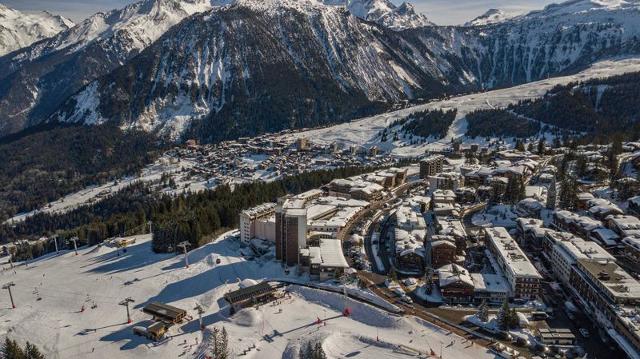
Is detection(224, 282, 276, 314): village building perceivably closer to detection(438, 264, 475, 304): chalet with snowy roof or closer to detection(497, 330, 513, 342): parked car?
detection(438, 264, 475, 304): chalet with snowy roof

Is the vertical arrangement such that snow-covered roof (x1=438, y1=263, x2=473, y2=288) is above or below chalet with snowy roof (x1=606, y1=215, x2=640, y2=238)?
below

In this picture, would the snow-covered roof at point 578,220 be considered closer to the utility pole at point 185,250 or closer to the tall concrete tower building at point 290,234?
the tall concrete tower building at point 290,234

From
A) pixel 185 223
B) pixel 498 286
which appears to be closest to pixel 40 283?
pixel 185 223

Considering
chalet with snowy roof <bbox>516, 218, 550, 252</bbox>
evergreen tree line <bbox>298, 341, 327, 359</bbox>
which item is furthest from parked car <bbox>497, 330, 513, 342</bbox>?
chalet with snowy roof <bbox>516, 218, 550, 252</bbox>

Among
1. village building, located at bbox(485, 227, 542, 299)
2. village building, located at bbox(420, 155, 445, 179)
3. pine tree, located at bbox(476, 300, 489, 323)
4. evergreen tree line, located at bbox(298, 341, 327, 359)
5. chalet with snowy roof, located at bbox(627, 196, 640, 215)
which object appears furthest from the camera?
village building, located at bbox(420, 155, 445, 179)

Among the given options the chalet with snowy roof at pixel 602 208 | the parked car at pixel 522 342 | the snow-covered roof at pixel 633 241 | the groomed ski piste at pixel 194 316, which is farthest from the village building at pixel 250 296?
the chalet with snowy roof at pixel 602 208

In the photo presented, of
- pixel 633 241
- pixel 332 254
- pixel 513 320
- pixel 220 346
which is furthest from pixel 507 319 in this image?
pixel 220 346

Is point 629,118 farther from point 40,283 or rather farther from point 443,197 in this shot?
point 40,283

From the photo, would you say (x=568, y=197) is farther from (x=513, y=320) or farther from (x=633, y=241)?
(x=513, y=320)
